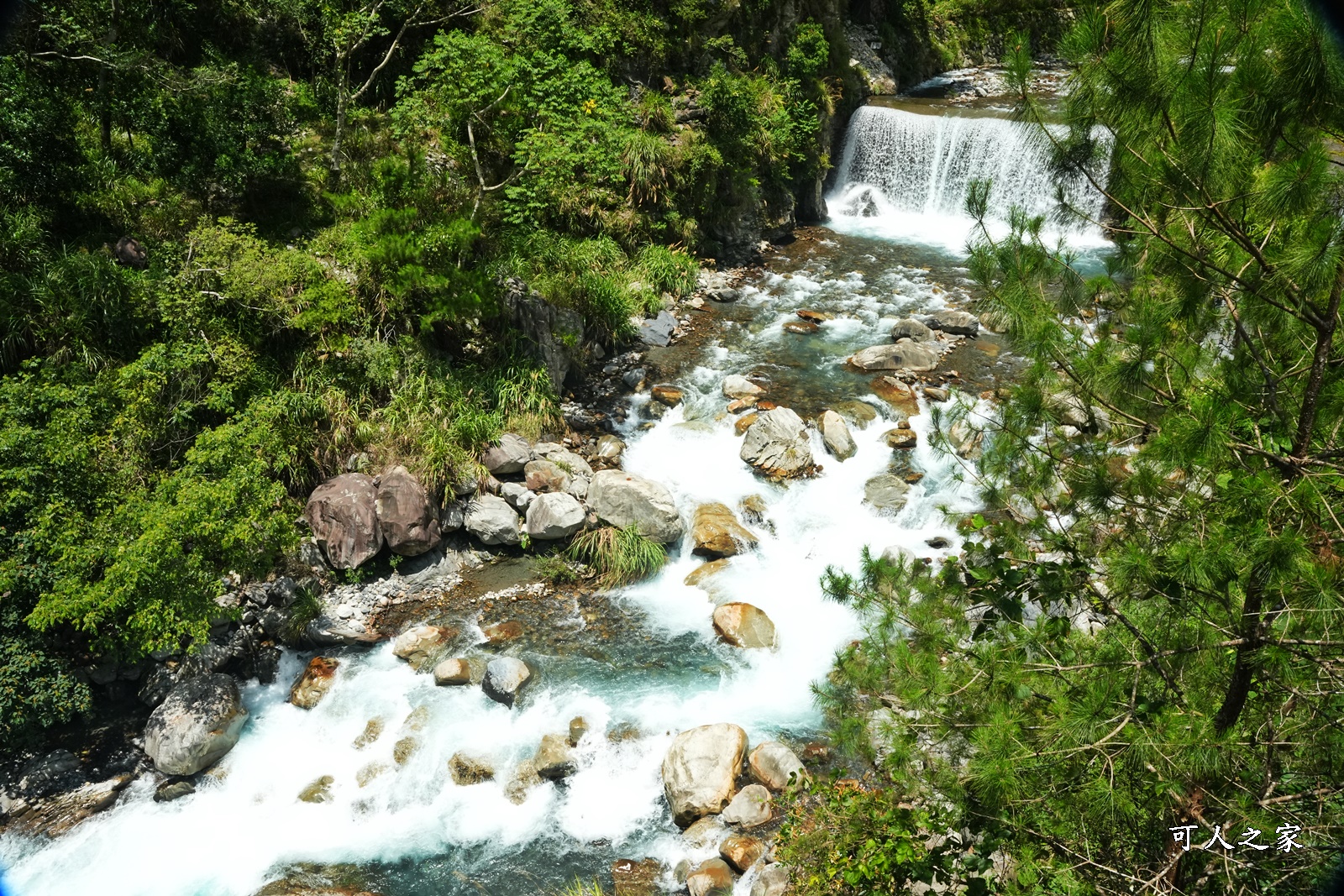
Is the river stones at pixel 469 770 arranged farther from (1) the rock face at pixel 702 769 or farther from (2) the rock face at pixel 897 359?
(2) the rock face at pixel 897 359

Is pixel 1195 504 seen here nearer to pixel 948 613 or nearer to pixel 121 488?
pixel 948 613

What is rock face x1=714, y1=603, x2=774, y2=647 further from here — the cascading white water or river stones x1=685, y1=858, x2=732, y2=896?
the cascading white water

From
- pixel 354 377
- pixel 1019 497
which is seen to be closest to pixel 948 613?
pixel 1019 497

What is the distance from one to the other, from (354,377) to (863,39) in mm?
22952

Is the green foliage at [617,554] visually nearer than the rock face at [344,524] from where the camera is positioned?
No

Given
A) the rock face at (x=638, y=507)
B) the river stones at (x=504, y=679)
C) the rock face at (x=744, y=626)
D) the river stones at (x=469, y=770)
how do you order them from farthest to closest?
the rock face at (x=638, y=507)
the rock face at (x=744, y=626)
the river stones at (x=504, y=679)
the river stones at (x=469, y=770)

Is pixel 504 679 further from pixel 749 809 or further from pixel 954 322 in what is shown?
pixel 954 322

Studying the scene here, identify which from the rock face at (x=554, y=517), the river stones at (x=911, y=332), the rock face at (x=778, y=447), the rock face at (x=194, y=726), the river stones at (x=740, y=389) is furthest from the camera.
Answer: the river stones at (x=911, y=332)

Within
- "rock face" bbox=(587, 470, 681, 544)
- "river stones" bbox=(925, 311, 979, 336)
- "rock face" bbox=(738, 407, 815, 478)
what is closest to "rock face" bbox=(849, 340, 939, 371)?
"river stones" bbox=(925, 311, 979, 336)

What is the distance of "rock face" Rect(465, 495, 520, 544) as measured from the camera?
10.4 m

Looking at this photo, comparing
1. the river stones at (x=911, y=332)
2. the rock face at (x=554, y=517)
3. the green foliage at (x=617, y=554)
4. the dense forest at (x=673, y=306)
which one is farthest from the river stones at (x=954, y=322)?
the rock face at (x=554, y=517)

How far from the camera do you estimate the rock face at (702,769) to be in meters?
7.33

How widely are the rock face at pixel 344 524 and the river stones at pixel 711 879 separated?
5562mm

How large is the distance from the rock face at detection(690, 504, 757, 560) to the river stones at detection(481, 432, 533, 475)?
2.65 meters
